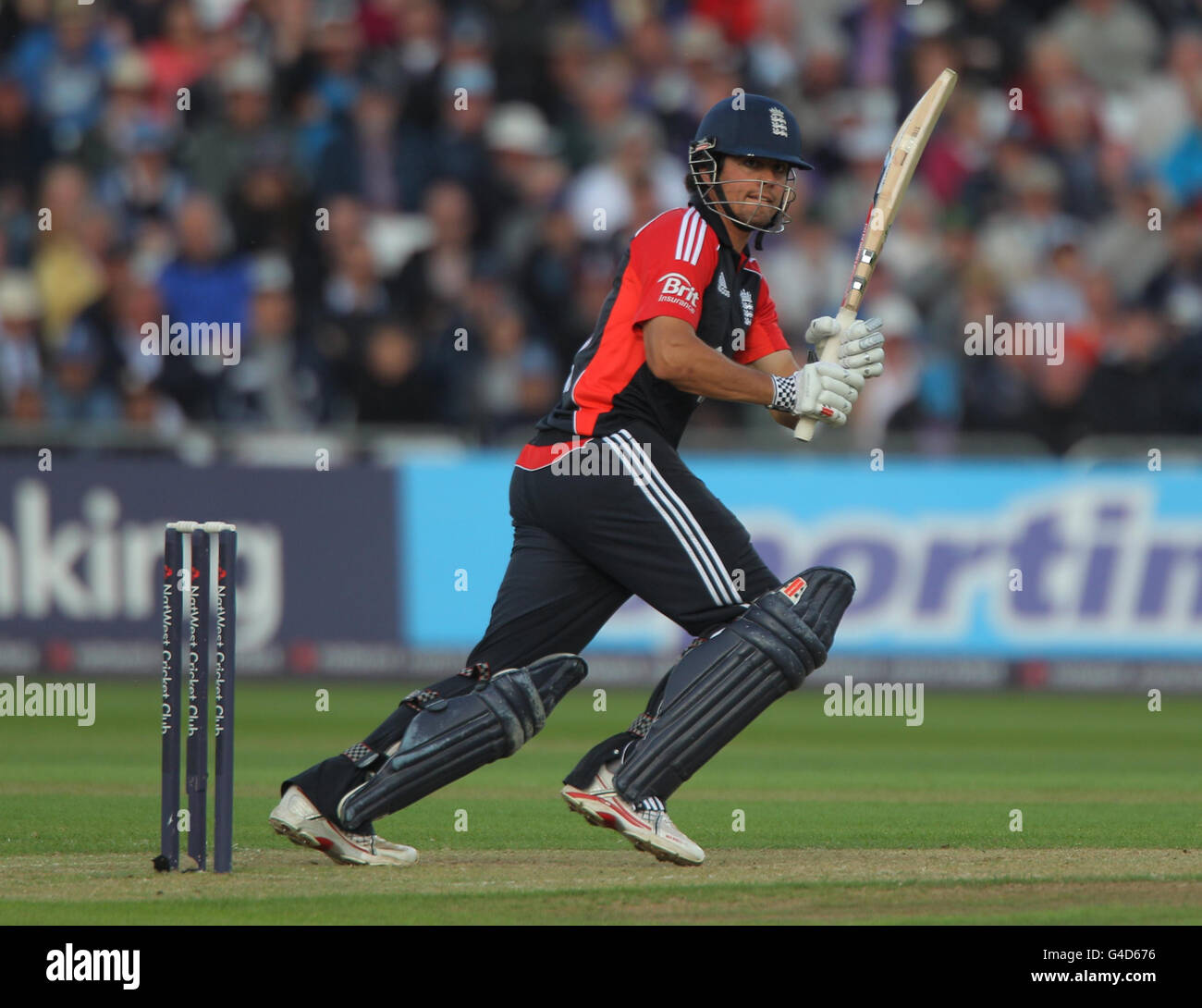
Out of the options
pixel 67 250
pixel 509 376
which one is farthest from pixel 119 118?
pixel 509 376

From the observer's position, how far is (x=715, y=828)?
27.5 ft

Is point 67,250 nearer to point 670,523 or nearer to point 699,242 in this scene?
point 699,242

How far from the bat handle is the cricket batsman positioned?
27 millimetres

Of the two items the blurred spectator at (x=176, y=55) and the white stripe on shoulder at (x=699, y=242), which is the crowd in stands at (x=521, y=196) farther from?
the white stripe on shoulder at (x=699, y=242)

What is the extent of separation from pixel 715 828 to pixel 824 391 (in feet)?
7.55

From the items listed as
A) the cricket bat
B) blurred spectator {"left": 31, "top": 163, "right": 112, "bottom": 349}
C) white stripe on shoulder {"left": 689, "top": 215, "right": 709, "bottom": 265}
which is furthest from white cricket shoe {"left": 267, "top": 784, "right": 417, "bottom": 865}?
blurred spectator {"left": 31, "top": 163, "right": 112, "bottom": 349}

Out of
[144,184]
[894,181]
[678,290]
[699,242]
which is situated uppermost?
[144,184]

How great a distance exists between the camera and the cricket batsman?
6781 mm

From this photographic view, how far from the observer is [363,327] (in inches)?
591

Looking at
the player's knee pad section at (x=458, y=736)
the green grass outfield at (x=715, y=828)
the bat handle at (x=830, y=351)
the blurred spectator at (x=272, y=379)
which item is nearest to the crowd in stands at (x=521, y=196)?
the blurred spectator at (x=272, y=379)

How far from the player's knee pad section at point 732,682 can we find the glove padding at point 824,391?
0.55m

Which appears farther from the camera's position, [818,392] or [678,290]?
[818,392]

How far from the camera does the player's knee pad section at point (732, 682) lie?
6754 mm
